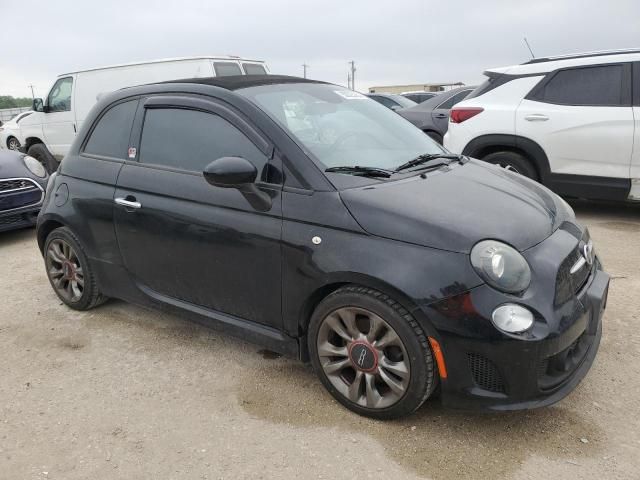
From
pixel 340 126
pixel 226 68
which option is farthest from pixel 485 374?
pixel 226 68

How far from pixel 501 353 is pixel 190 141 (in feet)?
6.72

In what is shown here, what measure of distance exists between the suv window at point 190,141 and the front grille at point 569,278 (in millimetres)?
1525

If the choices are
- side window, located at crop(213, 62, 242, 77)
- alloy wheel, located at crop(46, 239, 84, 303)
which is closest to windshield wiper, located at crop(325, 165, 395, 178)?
alloy wheel, located at crop(46, 239, 84, 303)

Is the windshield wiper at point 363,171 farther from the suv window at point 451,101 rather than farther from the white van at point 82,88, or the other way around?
the suv window at point 451,101

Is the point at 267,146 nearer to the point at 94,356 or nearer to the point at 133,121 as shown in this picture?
the point at 133,121

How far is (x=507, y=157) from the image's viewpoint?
633 cm

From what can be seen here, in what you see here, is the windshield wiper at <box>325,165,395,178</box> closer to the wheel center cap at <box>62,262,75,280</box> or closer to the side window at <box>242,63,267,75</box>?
the wheel center cap at <box>62,262,75,280</box>

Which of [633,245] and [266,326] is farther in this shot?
[633,245]

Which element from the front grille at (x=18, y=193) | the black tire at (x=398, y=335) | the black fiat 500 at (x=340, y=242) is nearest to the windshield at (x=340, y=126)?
the black fiat 500 at (x=340, y=242)

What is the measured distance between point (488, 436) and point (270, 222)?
4.76ft

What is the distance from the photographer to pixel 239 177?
2.75 metres

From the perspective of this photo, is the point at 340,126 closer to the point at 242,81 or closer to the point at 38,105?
the point at 242,81

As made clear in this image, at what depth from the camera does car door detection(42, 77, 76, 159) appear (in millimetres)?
10258

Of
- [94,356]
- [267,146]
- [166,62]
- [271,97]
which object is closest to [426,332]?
[267,146]
